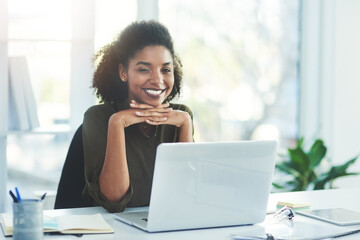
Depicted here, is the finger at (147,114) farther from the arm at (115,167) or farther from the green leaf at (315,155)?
the green leaf at (315,155)

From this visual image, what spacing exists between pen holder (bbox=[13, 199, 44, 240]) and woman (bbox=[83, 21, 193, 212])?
48 cm

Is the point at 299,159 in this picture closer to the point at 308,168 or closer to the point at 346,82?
the point at 308,168

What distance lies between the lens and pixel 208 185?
1.56 meters

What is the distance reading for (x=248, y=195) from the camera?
1628mm

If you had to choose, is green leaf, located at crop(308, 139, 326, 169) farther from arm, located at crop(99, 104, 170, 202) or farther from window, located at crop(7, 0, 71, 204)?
Result: arm, located at crop(99, 104, 170, 202)

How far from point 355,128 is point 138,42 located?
2.28m

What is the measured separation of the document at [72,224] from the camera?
60.9 inches

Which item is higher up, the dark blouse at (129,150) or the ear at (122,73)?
the ear at (122,73)

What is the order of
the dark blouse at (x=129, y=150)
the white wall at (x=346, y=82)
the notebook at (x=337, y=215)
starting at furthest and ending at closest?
the white wall at (x=346, y=82) → the dark blouse at (x=129, y=150) → the notebook at (x=337, y=215)

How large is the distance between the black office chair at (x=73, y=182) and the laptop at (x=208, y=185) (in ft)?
1.60

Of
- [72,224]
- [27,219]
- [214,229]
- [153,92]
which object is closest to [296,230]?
[214,229]

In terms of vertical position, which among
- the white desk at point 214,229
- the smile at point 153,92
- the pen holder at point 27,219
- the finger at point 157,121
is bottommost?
the white desk at point 214,229

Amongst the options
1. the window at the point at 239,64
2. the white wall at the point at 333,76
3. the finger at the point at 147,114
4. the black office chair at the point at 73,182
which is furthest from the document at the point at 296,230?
the white wall at the point at 333,76

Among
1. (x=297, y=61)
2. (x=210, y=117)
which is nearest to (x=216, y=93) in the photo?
(x=210, y=117)
